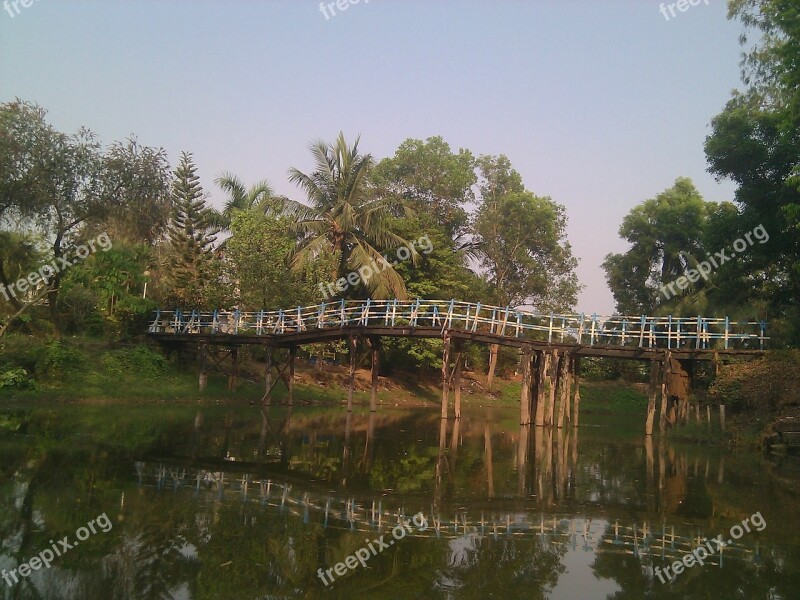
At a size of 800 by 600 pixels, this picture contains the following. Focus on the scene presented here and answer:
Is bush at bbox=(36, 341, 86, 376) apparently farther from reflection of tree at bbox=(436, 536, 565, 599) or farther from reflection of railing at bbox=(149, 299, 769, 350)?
reflection of tree at bbox=(436, 536, 565, 599)

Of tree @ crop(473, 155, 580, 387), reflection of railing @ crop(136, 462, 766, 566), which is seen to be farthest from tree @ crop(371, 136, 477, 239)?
reflection of railing @ crop(136, 462, 766, 566)

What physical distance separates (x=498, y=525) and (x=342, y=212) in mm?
27492

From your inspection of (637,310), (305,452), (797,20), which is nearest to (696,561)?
(305,452)

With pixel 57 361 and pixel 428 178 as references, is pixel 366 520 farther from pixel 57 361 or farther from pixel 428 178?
pixel 428 178

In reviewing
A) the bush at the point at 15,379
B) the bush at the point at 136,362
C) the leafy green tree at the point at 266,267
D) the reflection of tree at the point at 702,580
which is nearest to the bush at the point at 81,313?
the bush at the point at 136,362

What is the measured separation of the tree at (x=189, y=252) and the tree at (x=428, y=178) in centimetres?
1311

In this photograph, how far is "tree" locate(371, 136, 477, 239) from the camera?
48469 millimetres

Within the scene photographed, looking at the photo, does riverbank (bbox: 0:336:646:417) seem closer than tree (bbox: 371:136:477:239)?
Yes

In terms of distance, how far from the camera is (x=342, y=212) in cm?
3622

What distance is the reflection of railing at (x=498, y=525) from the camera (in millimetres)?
9422

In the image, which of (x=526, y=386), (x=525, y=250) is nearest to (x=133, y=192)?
(x=526, y=386)

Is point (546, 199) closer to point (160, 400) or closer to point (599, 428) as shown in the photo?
point (599, 428)

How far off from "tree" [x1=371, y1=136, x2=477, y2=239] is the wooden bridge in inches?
688

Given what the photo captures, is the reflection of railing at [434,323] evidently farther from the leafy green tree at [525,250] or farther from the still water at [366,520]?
the leafy green tree at [525,250]
